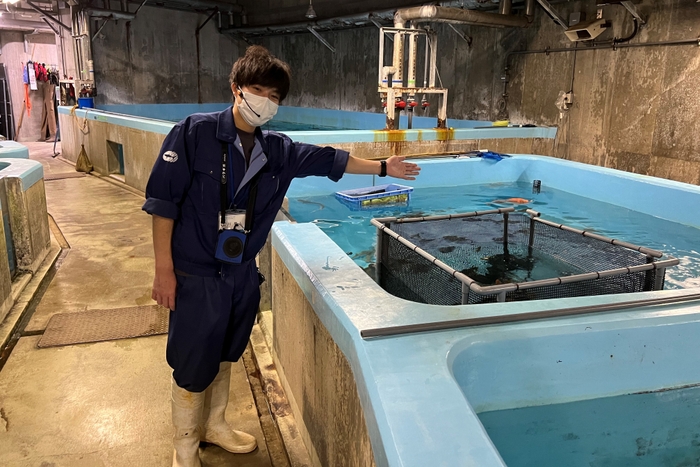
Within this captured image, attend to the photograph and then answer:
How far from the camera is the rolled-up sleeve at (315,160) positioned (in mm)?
1817

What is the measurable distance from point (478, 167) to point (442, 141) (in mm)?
664

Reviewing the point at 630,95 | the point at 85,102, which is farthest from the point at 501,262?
the point at 85,102

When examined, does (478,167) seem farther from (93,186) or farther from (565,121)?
(93,186)

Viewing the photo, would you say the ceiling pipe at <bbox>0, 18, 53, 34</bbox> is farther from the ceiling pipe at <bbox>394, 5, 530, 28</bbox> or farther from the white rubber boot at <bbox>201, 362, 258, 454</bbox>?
the white rubber boot at <bbox>201, 362, 258, 454</bbox>

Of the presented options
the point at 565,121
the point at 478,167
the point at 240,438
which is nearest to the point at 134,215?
the point at 478,167

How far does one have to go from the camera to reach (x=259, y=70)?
154cm

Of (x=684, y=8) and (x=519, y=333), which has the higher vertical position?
(x=684, y=8)

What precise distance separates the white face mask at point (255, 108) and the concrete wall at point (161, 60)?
11.9m

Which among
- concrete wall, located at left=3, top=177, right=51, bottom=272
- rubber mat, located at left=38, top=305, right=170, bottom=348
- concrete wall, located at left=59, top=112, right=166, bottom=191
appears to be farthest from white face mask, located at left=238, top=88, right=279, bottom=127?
concrete wall, located at left=59, top=112, right=166, bottom=191

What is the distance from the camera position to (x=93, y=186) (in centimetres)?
731

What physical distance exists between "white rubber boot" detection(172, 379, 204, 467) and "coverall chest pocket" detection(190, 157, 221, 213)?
0.64 metres

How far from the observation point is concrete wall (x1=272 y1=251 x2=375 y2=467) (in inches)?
55.7

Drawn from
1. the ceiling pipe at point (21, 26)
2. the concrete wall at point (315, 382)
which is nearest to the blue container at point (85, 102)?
the ceiling pipe at point (21, 26)

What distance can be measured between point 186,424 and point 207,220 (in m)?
0.74
